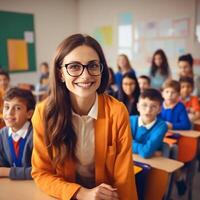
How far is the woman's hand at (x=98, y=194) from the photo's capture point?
47.0 inches

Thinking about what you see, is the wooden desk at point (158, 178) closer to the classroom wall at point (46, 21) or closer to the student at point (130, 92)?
the student at point (130, 92)

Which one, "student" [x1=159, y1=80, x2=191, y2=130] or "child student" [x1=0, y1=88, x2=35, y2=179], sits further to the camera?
"student" [x1=159, y1=80, x2=191, y2=130]

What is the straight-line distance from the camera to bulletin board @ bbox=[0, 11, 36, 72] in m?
5.72

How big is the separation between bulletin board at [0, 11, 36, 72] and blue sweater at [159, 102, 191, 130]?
4045mm

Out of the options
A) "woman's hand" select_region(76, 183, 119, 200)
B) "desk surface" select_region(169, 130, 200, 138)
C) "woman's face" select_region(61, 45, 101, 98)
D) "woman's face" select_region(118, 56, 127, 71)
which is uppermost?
"woman's face" select_region(118, 56, 127, 71)

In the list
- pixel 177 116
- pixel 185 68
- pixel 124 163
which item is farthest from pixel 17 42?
pixel 124 163

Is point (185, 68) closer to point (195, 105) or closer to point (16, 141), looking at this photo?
point (195, 105)

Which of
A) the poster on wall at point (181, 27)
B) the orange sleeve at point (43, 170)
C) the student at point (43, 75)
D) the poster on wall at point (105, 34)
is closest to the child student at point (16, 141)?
the orange sleeve at point (43, 170)

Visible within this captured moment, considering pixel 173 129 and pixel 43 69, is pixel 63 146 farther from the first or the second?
pixel 43 69

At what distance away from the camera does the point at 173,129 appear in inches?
106

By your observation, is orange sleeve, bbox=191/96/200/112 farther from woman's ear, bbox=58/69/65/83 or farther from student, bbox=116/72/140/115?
woman's ear, bbox=58/69/65/83

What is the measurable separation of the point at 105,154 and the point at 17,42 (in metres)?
5.23

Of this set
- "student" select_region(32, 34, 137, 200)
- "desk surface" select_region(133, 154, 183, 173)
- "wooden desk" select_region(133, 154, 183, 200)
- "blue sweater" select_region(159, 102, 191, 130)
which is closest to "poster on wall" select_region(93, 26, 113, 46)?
"blue sweater" select_region(159, 102, 191, 130)

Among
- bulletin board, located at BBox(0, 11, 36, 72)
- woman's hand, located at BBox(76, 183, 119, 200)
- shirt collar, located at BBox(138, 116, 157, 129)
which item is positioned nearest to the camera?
woman's hand, located at BBox(76, 183, 119, 200)
